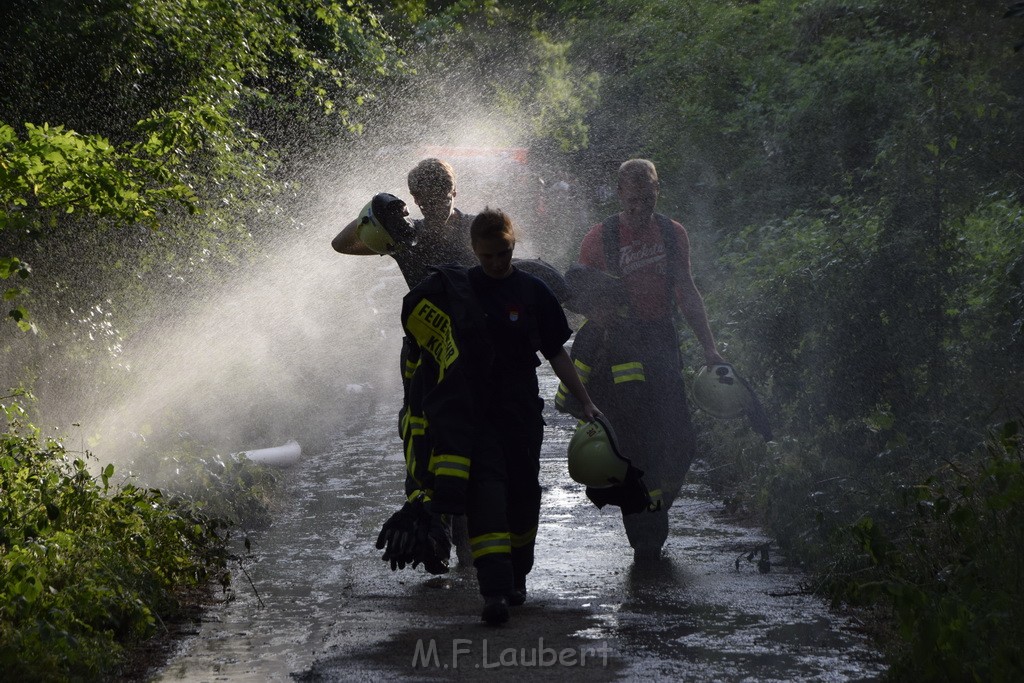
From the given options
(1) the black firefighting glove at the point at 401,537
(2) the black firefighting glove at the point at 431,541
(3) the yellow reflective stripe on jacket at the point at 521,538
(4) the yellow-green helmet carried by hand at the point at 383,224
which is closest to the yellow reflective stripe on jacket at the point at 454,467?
(2) the black firefighting glove at the point at 431,541

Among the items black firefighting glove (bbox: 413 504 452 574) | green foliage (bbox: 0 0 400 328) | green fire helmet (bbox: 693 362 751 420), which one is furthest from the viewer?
green fire helmet (bbox: 693 362 751 420)

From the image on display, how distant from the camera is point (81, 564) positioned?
5.79m

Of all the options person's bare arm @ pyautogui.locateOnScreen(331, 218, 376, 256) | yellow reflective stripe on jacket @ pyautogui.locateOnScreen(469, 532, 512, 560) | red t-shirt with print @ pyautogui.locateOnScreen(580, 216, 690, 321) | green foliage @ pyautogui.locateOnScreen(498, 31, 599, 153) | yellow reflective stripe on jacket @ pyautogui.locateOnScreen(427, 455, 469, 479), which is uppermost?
green foliage @ pyautogui.locateOnScreen(498, 31, 599, 153)

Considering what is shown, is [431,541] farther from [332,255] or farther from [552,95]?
[552,95]

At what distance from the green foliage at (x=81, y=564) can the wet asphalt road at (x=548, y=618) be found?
247 mm

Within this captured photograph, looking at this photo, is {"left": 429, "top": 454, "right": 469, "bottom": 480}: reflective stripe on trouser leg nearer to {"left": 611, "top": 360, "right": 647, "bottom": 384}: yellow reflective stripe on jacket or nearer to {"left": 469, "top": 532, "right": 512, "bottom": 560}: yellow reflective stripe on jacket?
{"left": 469, "top": 532, "right": 512, "bottom": 560}: yellow reflective stripe on jacket

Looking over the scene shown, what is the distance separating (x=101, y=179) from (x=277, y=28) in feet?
12.6

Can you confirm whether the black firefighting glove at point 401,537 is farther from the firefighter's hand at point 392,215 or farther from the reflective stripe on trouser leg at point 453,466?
the firefighter's hand at point 392,215

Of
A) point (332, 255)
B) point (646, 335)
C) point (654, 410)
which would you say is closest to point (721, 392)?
point (654, 410)

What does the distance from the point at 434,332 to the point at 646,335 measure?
158 cm

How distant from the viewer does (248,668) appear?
520 cm

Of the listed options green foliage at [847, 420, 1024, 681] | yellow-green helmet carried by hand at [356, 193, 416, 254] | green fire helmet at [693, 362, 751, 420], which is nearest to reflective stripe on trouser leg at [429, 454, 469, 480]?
yellow-green helmet carried by hand at [356, 193, 416, 254]

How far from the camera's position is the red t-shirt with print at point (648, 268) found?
283 inches

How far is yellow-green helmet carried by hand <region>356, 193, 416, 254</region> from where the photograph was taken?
268 inches
